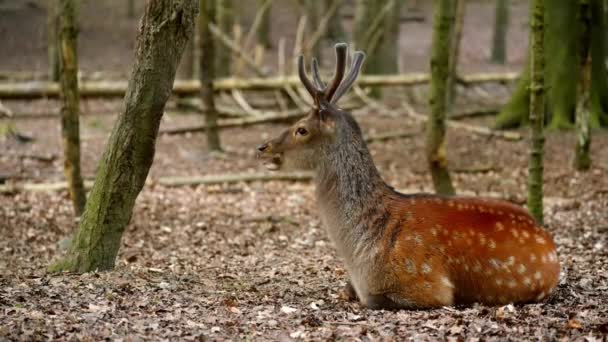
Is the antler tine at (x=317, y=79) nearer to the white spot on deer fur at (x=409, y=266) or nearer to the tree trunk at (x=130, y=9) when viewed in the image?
the white spot on deer fur at (x=409, y=266)

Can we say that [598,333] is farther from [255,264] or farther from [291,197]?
[291,197]

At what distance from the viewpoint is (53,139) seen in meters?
15.8

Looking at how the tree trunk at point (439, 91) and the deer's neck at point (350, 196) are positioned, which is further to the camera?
the tree trunk at point (439, 91)

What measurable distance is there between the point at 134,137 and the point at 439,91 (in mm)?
4529

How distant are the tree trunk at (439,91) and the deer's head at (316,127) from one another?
351 cm

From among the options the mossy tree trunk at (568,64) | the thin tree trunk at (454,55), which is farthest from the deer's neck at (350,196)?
the thin tree trunk at (454,55)

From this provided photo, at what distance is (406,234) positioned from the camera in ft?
20.4

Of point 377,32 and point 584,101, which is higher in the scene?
point 377,32

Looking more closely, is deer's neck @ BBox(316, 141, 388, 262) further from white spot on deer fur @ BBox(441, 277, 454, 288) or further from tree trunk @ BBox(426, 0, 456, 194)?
tree trunk @ BBox(426, 0, 456, 194)

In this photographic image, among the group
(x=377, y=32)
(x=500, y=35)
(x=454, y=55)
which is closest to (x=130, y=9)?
(x=500, y=35)

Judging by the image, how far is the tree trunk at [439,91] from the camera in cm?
998

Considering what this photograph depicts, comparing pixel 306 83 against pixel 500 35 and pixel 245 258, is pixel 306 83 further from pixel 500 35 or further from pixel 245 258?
pixel 500 35

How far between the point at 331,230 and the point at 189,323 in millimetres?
1495

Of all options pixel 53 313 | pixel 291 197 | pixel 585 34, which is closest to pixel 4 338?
pixel 53 313
